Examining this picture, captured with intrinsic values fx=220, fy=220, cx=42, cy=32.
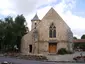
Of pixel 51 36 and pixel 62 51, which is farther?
pixel 51 36

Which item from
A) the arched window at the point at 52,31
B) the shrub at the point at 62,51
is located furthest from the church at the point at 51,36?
the shrub at the point at 62,51

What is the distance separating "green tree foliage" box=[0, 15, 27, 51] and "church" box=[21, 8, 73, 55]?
435 cm

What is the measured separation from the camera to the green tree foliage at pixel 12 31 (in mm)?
54562

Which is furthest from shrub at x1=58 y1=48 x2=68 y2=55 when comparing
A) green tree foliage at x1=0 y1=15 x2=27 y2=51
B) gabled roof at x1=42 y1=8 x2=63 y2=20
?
green tree foliage at x1=0 y1=15 x2=27 y2=51

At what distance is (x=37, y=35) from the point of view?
52.8 metres

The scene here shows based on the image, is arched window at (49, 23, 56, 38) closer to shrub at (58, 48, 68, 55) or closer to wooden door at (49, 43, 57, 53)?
wooden door at (49, 43, 57, 53)

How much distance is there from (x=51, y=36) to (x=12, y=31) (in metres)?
9.82

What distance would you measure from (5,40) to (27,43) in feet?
20.8

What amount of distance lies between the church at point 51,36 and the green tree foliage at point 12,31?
4.35 meters

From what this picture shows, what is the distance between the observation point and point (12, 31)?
180ft

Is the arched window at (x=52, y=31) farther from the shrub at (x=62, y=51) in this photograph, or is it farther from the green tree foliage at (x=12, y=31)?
the green tree foliage at (x=12, y=31)

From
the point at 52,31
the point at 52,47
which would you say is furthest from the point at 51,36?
the point at 52,47

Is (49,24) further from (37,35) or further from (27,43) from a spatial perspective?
(27,43)

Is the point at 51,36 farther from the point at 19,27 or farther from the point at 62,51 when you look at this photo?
the point at 19,27
